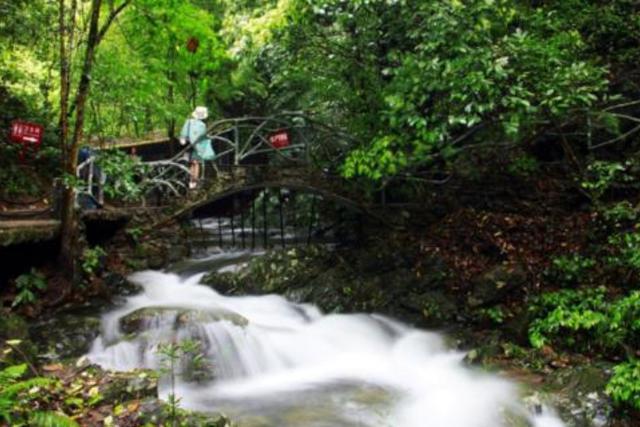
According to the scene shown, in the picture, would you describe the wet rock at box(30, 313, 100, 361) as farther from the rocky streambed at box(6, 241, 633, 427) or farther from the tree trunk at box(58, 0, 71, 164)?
the tree trunk at box(58, 0, 71, 164)

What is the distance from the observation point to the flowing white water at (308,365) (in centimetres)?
658

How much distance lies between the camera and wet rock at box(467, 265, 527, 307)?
30.3 ft

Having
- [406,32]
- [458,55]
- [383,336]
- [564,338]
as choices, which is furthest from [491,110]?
[383,336]

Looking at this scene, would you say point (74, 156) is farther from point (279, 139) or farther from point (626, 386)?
point (626, 386)

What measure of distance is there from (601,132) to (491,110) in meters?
3.86

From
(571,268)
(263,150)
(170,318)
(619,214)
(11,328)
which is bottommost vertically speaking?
(170,318)

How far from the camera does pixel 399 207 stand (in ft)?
38.4

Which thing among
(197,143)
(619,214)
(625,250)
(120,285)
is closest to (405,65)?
(619,214)

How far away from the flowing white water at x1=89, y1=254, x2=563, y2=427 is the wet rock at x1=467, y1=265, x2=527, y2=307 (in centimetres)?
108

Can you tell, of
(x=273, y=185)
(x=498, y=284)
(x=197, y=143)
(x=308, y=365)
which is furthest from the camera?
(x=197, y=143)

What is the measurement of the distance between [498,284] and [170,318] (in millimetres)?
5625

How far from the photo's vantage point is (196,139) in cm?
1157

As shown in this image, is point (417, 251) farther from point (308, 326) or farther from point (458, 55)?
point (458, 55)

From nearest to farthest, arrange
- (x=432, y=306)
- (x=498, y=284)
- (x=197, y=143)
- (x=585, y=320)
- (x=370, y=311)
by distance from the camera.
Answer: (x=585, y=320), (x=498, y=284), (x=432, y=306), (x=370, y=311), (x=197, y=143)
